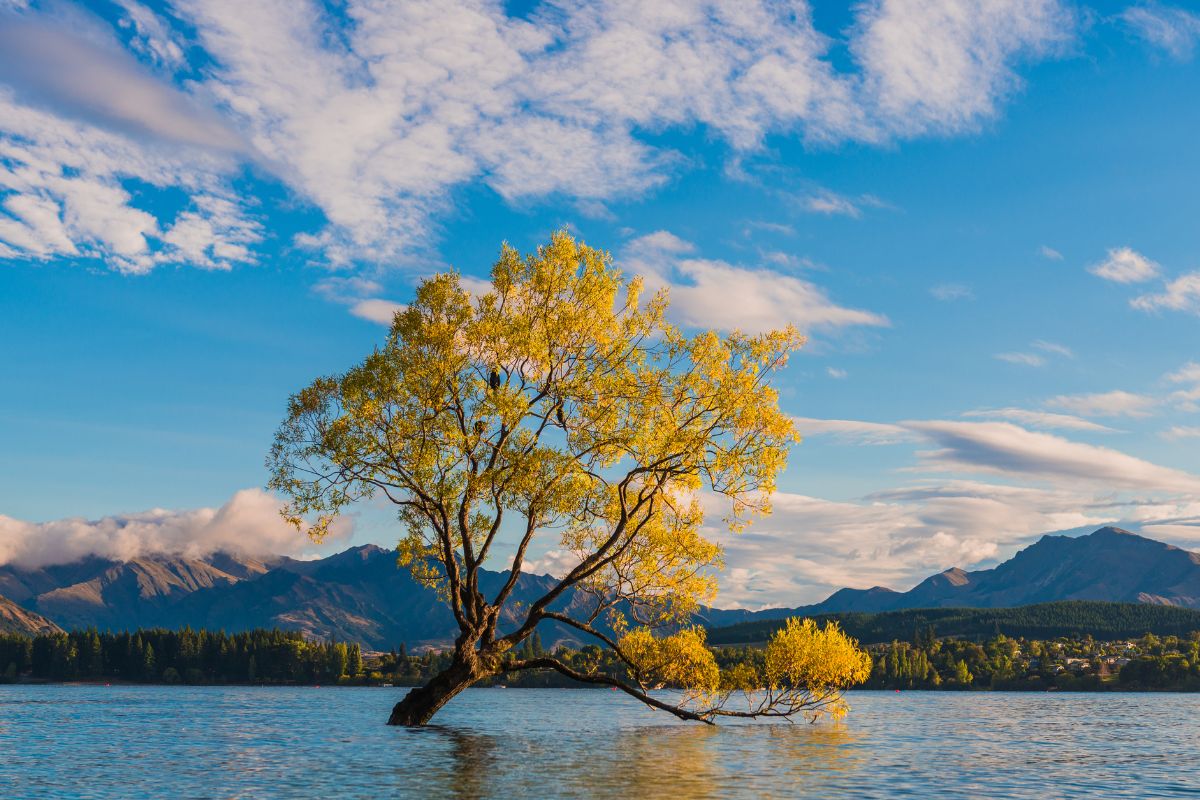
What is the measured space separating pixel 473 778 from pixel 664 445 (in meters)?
17.6

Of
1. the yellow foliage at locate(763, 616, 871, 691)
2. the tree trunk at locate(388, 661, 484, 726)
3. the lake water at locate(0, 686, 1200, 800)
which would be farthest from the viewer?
the yellow foliage at locate(763, 616, 871, 691)

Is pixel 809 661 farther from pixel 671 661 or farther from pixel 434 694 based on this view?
pixel 434 694

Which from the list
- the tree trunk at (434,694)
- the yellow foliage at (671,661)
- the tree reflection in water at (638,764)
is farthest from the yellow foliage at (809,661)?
the tree trunk at (434,694)

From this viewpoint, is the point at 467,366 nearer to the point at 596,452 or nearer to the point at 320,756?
the point at 596,452

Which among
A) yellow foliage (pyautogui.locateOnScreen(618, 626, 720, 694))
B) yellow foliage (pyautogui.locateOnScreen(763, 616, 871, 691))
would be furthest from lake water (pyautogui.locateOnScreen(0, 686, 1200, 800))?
yellow foliage (pyautogui.locateOnScreen(763, 616, 871, 691))

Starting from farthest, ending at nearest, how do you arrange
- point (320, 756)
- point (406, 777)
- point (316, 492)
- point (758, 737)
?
point (758, 737)
point (316, 492)
point (320, 756)
point (406, 777)

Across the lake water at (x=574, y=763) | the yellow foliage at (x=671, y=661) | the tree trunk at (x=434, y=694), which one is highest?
the yellow foliage at (x=671, y=661)

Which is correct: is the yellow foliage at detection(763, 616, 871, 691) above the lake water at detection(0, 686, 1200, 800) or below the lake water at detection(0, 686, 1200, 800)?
above

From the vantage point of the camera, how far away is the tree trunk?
52.1m

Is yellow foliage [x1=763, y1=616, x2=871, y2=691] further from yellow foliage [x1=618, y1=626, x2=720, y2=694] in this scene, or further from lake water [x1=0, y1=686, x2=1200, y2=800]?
yellow foliage [x1=618, y1=626, x2=720, y2=694]

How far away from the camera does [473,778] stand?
37.0 metres

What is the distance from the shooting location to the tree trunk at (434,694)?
171ft

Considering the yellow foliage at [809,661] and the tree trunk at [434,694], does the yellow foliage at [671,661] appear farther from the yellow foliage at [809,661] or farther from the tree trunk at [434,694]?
the tree trunk at [434,694]

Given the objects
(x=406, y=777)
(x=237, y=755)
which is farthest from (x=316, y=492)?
(x=406, y=777)
